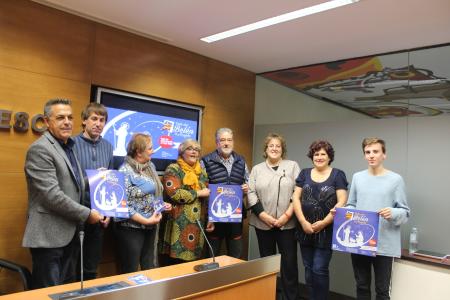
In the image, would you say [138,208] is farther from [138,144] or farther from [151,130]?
[151,130]

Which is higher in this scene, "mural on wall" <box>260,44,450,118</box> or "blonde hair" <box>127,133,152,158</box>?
"mural on wall" <box>260,44,450,118</box>

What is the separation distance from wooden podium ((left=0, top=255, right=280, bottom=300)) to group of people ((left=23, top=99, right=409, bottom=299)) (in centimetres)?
74

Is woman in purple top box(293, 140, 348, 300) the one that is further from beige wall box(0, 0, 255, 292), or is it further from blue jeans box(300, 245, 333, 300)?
beige wall box(0, 0, 255, 292)

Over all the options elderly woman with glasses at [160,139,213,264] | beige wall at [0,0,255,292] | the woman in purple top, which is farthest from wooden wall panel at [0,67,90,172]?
the woman in purple top

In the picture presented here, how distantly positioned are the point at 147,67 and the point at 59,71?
0.89 m

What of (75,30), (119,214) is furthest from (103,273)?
(75,30)

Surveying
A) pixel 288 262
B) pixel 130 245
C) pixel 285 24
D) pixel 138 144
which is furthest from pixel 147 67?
pixel 288 262

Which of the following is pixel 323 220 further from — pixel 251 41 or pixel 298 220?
pixel 251 41

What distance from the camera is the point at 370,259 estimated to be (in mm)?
2891

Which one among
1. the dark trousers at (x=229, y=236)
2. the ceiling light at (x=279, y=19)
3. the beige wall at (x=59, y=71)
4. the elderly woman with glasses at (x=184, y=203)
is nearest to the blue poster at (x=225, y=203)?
the elderly woman with glasses at (x=184, y=203)

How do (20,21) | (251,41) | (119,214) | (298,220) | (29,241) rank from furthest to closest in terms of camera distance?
(251,41), (298,220), (20,21), (119,214), (29,241)

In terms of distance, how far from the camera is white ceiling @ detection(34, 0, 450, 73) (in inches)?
111

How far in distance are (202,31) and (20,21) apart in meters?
1.55

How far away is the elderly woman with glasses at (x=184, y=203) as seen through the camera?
10.1 ft
